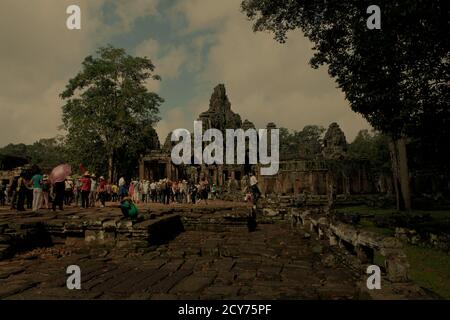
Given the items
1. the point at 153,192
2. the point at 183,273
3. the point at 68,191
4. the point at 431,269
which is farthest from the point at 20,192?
the point at 431,269

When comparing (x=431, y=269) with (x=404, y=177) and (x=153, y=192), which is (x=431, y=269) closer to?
(x=404, y=177)

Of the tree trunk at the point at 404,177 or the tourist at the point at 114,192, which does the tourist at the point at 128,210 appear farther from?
the tree trunk at the point at 404,177

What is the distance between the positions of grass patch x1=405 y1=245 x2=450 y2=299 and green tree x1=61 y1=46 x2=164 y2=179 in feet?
83.9

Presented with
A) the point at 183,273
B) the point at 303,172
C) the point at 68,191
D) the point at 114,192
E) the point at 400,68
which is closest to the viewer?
the point at 183,273

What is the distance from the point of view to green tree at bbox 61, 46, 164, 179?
30.2 meters

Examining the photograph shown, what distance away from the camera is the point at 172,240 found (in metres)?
8.67

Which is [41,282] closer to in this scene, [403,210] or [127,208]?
[127,208]

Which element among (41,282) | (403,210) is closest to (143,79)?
(403,210)

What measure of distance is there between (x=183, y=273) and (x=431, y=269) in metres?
6.87

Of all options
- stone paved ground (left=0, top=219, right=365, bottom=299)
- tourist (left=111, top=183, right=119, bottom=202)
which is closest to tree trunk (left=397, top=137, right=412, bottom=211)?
stone paved ground (left=0, top=219, right=365, bottom=299)

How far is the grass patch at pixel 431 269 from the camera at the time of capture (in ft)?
23.8

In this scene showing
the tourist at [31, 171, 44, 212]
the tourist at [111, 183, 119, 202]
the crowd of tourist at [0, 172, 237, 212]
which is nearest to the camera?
the tourist at [31, 171, 44, 212]

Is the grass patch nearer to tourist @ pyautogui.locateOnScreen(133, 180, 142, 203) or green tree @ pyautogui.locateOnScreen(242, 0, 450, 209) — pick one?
green tree @ pyautogui.locateOnScreen(242, 0, 450, 209)

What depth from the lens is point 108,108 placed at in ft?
102
